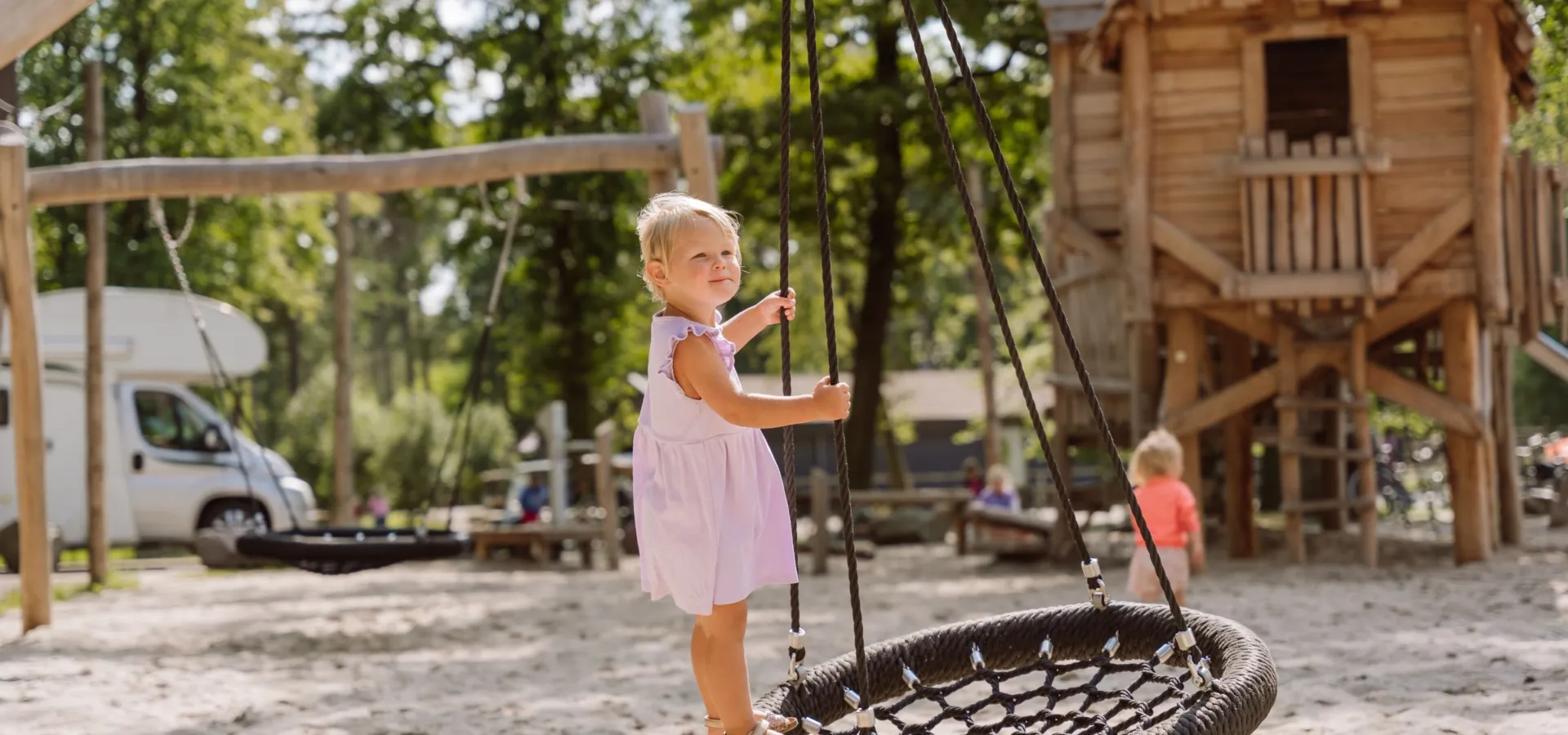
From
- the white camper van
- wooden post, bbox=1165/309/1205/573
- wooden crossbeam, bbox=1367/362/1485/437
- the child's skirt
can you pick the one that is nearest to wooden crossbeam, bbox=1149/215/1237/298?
wooden post, bbox=1165/309/1205/573

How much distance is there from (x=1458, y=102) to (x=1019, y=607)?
5276 mm

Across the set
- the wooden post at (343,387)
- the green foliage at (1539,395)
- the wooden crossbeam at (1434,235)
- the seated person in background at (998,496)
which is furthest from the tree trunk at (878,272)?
the green foliage at (1539,395)

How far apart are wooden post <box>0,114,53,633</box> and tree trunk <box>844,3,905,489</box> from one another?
12.6m

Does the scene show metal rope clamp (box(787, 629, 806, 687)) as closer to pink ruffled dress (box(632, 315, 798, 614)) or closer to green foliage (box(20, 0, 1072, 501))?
pink ruffled dress (box(632, 315, 798, 614))

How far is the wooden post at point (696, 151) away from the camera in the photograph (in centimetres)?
931

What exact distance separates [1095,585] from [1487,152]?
352 inches

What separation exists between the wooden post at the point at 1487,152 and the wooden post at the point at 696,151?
20.2ft

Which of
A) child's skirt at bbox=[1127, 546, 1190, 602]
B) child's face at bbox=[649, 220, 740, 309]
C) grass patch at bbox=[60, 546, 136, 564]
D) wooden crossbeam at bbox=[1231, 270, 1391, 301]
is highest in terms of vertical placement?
wooden crossbeam at bbox=[1231, 270, 1391, 301]

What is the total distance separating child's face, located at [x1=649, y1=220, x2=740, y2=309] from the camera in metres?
3.64

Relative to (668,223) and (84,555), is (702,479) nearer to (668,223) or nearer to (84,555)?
(668,223)

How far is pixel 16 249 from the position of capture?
9.57 meters

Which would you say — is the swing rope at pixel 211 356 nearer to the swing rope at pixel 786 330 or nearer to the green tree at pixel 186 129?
the green tree at pixel 186 129

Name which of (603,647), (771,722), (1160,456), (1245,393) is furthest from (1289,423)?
(771,722)

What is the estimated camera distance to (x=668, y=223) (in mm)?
3650
